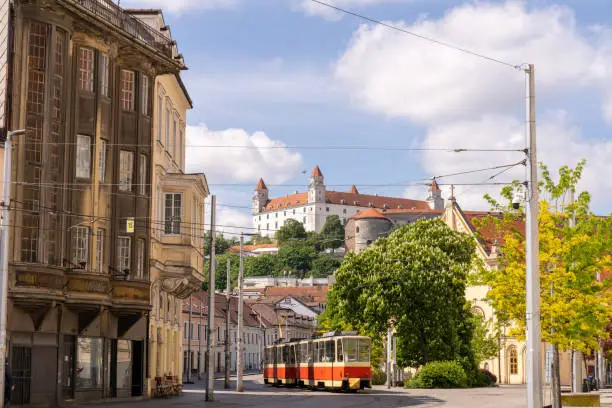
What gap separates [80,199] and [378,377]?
42.4 meters

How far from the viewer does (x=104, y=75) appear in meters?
40.2

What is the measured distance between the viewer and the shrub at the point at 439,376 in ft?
205

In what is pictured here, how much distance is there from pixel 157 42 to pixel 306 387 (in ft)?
88.1

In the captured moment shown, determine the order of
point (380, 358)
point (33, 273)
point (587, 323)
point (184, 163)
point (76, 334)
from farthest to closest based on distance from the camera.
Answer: point (380, 358) → point (184, 163) → point (76, 334) → point (33, 273) → point (587, 323)

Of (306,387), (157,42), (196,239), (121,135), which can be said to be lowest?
(306,387)

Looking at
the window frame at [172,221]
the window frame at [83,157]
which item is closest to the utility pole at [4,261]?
the window frame at [83,157]

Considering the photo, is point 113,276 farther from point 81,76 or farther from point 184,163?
point 184,163

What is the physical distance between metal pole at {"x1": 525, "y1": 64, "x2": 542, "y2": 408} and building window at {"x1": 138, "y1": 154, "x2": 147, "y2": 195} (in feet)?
71.1

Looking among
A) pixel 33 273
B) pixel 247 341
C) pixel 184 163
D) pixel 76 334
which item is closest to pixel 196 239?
pixel 184 163

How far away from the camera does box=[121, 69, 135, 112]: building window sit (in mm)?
41688

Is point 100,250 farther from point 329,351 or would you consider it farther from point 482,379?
point 482,379

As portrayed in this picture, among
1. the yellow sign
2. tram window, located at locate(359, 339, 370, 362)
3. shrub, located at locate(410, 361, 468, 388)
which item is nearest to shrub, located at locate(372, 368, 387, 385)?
shrub, located at locate(410, 361, 468, 388)

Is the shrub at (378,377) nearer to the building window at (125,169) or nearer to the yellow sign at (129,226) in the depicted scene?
the yellow sign at (129,226)

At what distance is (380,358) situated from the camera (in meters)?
72.2
